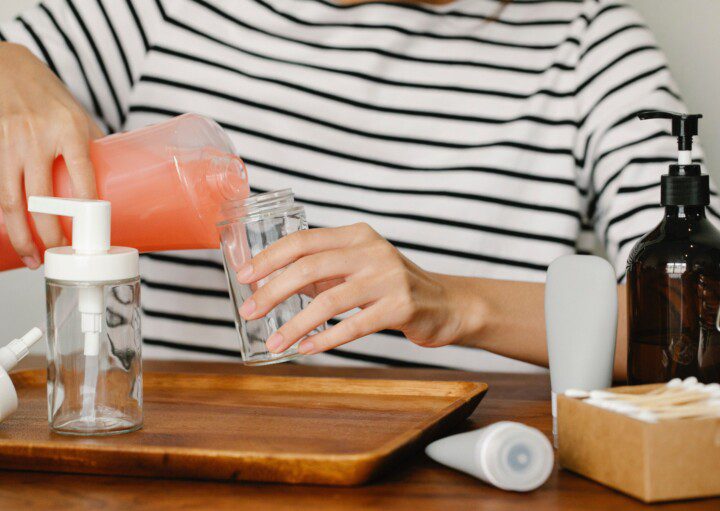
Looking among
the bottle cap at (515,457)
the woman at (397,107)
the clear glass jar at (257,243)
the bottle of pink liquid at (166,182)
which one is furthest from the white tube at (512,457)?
the woman at (397,107)

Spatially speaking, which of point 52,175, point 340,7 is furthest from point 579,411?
point 340,7

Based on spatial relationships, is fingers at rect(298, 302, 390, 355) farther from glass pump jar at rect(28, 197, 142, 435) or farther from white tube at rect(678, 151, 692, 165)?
white tube at rect(678, 151, 692, 165)

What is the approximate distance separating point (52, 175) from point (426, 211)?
526 millimetres

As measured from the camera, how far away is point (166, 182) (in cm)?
77

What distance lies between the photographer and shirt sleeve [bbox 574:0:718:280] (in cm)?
105

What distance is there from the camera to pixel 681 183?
0.65 meters

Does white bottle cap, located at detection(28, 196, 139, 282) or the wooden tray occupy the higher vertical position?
white bottle cap, located at detection(28, 196, 139, 282)

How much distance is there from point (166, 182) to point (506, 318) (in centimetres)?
39

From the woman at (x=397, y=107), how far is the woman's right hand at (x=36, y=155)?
0.35m

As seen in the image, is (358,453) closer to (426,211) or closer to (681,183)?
(681,183)

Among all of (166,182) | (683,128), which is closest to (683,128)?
(683,128)

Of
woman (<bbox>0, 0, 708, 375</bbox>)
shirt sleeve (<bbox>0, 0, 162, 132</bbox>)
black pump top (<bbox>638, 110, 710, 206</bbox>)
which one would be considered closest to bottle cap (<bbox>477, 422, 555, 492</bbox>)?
black pump top (<bbox>638, 110, 710, 206</bbox>)

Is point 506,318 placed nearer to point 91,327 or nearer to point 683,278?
point 683,278

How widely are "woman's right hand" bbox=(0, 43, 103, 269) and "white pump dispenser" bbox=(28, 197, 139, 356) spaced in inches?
5.5
